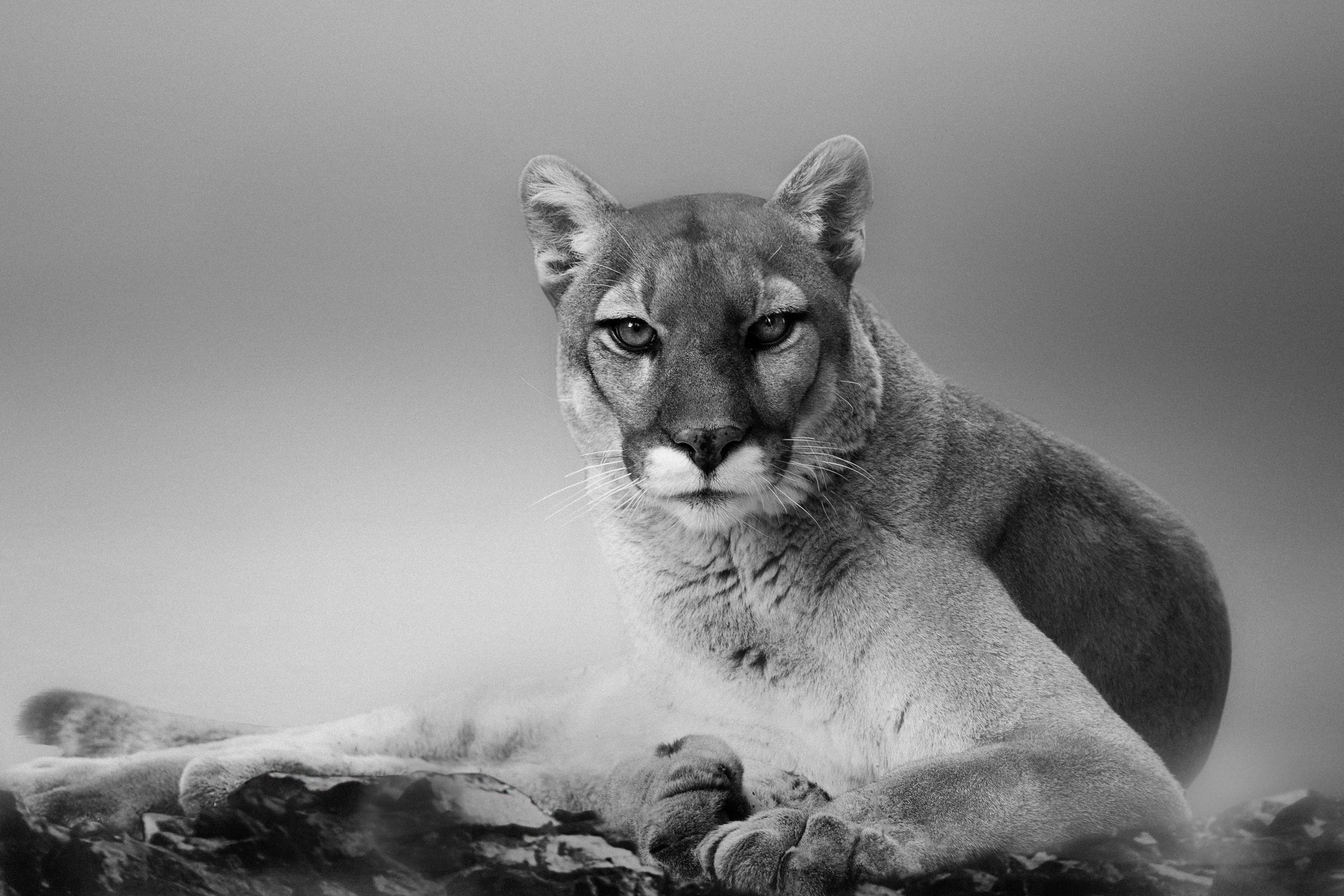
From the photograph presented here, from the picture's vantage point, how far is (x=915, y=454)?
4.56 meters

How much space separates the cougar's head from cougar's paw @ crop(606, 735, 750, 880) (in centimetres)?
66

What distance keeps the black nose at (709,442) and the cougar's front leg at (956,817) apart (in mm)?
920

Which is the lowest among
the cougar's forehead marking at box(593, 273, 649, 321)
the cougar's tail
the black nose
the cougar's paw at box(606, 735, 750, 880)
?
the cougar's tail

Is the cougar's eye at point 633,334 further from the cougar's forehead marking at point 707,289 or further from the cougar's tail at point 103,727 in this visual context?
the cougar's tail at point 103,727

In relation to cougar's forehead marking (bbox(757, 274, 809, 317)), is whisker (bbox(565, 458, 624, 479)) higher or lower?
lower

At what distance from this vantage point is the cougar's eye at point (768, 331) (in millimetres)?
4168

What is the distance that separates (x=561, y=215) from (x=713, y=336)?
76cm

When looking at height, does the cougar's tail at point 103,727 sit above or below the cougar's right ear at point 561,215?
below

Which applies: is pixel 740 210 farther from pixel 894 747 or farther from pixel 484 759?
pixel 484 759

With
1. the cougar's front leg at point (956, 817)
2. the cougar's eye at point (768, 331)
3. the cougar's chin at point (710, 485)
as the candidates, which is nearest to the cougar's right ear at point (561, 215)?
the cougar's eye at point (768, 331)

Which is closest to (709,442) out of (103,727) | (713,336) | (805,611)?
(713,336)

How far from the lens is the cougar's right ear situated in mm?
4461

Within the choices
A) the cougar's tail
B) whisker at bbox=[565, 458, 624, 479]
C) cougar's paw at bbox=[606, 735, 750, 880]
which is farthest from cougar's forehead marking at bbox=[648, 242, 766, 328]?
the cougar's tail

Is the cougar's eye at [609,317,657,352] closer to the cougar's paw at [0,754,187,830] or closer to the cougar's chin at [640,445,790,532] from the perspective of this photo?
the cougar's chin at [640,445,790,532]
